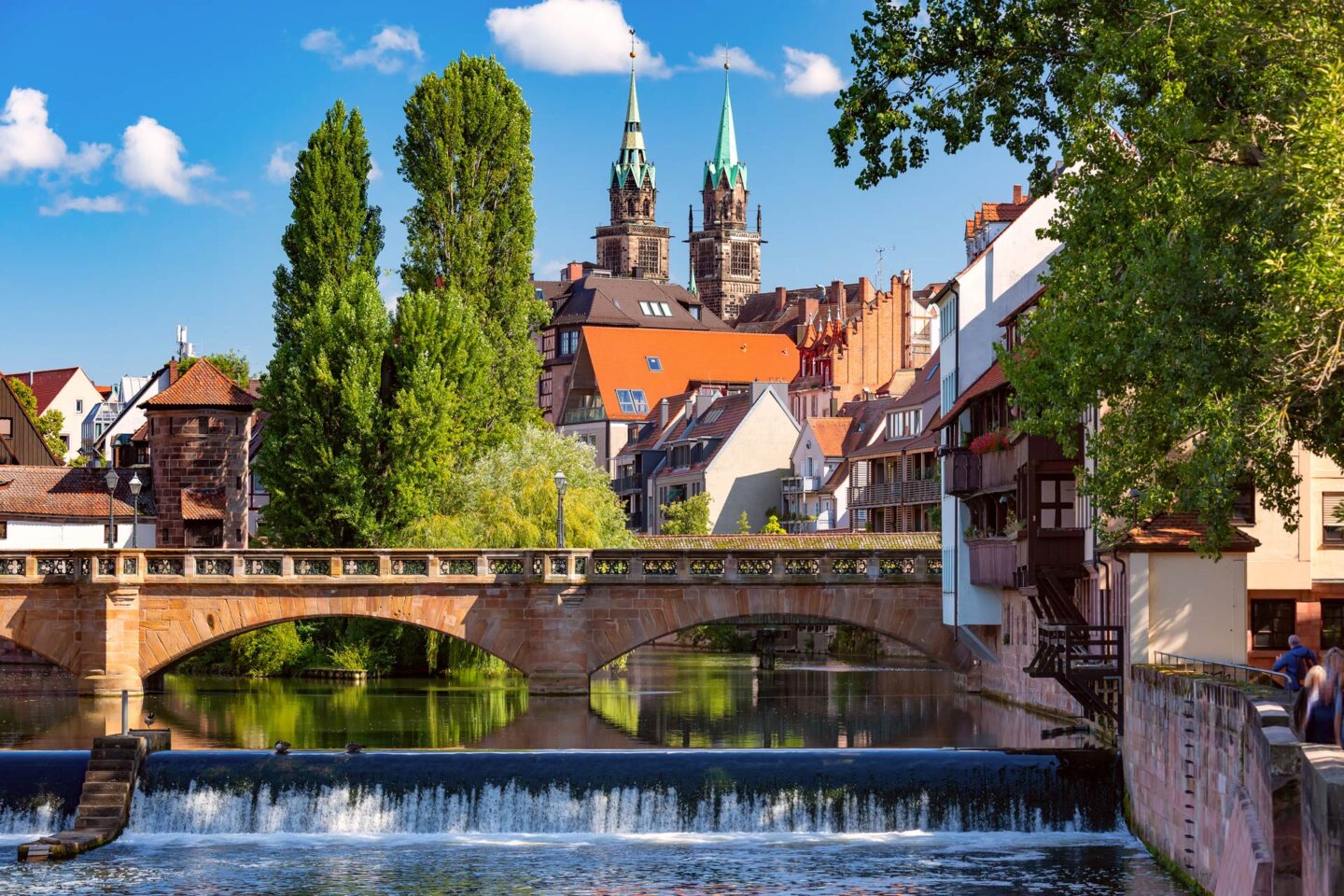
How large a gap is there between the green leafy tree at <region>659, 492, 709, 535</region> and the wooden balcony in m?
57.9

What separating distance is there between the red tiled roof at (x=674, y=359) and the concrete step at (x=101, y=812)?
103077 mm

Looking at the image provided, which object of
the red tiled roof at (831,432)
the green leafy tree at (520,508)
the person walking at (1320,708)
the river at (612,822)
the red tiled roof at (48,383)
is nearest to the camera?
the person walking at (1320,708)

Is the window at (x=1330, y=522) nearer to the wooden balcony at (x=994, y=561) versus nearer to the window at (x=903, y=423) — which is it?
the wooden balcony at (x=994, y=561)

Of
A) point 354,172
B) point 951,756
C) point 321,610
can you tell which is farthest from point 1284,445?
point 354,172

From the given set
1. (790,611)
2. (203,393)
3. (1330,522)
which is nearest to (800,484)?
(203,393)

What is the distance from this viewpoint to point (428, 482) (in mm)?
64625

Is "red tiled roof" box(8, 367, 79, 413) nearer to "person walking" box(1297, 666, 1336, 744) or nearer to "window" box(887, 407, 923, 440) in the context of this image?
"window" box(887, 407, 923, 440)

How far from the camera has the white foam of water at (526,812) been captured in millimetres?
33688

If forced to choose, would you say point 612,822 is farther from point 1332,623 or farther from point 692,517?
point 692,517

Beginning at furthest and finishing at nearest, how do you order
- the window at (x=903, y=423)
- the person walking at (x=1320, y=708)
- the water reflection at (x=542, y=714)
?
the window at (x=903, y=423)
the water reflection at (x=542, y=714)
the person walking at (x=1320, y=708)

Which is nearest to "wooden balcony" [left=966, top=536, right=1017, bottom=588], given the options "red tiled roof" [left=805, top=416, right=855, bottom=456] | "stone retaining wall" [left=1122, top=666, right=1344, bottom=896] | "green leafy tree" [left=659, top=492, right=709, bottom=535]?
"stone retaining wall" [left=1122, top=666, right=1344, bottom=896]

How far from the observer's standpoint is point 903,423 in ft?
307

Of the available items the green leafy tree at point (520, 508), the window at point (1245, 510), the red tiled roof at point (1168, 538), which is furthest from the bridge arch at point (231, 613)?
the red tiled roof at point (1168, 538)

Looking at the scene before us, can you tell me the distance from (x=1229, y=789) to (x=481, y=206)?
5237cm
